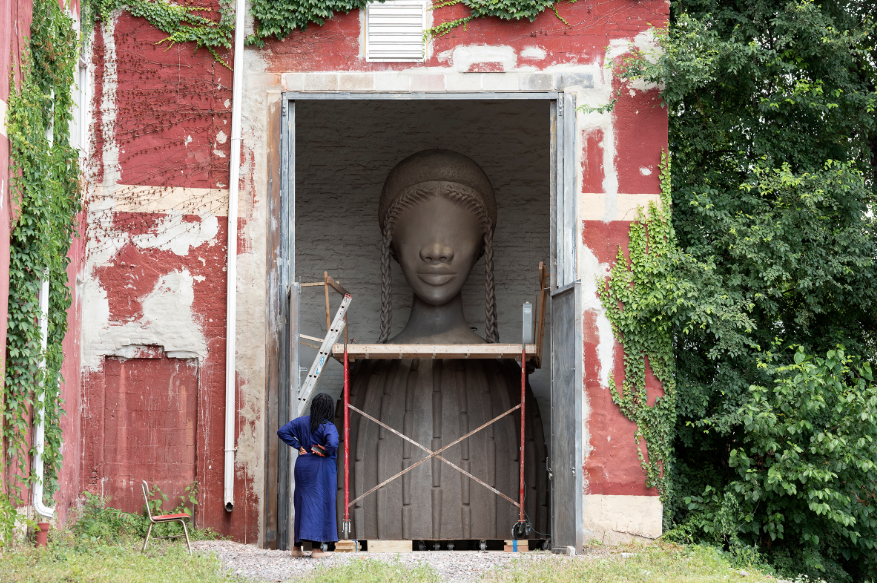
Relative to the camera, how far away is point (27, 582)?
640 cm

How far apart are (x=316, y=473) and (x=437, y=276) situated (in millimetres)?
3014

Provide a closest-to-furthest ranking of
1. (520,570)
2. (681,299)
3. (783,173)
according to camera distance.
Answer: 1. (520,570)
2. (681,299)
3. (783,173)

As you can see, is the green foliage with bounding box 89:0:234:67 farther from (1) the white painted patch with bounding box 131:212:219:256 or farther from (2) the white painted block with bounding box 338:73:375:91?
(1) the white painted patch with bounding box 131:212:219:256

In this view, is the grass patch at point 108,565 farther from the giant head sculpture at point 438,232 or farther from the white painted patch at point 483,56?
the white painted patch at point 483,56

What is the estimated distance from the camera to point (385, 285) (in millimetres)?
11039

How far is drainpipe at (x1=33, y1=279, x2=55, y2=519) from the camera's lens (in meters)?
8.13

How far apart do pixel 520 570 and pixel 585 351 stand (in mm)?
2600

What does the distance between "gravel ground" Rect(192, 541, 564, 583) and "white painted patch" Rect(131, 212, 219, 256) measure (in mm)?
2794

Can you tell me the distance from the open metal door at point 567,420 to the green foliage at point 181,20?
409cm

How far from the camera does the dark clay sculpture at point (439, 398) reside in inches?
380

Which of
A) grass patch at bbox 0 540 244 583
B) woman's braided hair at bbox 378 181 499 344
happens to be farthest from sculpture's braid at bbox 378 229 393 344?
grass patch at bbox 0 540 244 583

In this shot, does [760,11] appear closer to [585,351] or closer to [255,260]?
[585,351]

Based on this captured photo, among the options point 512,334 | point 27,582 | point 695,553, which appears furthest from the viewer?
point 512,334

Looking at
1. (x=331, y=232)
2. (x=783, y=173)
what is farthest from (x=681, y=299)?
(x=331, y=232)
